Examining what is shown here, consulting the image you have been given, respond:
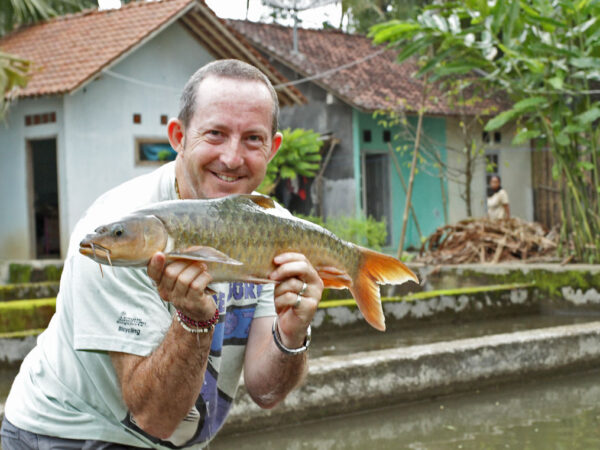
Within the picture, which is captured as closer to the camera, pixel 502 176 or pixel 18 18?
pixel 18 18

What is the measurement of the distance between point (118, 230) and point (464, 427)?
477 centimetres

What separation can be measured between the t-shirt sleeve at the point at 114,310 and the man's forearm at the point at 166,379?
0.06m

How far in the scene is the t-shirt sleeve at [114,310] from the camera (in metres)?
2.51

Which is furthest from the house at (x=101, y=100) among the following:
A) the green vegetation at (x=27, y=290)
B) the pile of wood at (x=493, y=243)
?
the pile of wood at (x=493, y=243)

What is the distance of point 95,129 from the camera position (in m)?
16.5

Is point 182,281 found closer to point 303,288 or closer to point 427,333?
point 303,288

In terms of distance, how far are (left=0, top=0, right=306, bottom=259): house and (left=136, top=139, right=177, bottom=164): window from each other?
0.02m

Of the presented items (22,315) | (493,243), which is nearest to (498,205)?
(493,243)

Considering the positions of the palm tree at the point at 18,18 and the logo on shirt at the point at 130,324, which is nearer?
the logo on shirt at the point at 130,324

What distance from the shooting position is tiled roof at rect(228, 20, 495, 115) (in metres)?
19.8

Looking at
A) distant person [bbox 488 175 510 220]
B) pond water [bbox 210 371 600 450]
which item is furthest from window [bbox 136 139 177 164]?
pond water [bbox 210 371 600 450]

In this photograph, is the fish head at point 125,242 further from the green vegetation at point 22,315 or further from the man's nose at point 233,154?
the green vegetation at point 22,315

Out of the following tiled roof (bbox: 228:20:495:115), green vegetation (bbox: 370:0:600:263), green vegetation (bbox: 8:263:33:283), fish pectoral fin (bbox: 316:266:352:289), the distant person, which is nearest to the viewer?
fish pectoral fin (bbox: 316:266:352:289)

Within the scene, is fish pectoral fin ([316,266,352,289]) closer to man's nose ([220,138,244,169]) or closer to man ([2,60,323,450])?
man ([2,60,323,450])
